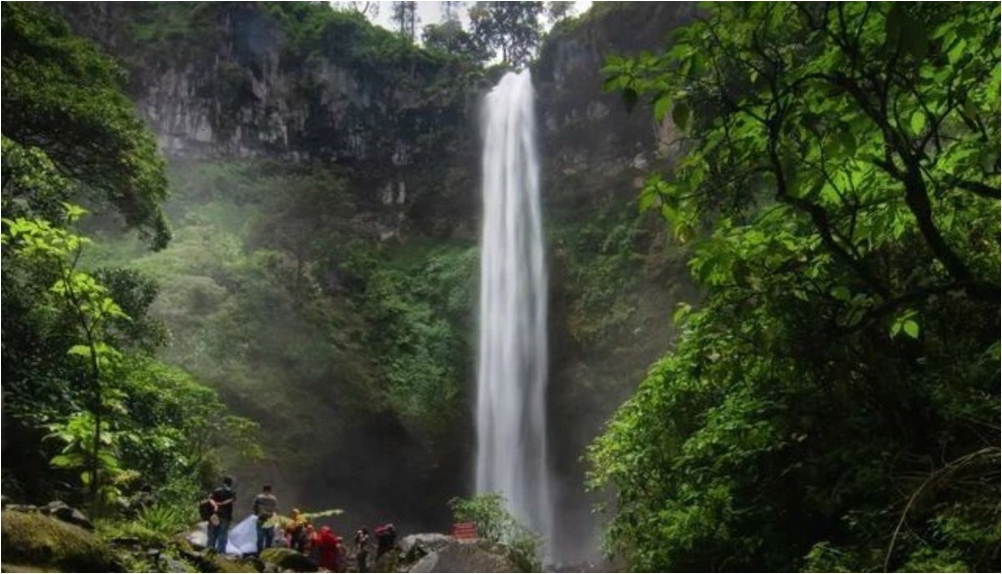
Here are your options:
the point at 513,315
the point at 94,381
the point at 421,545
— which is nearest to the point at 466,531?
the point at 421,545

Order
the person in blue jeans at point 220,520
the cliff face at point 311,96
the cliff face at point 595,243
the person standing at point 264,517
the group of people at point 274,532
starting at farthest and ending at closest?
the cliff face at point 311,96
the cliff face at point 595,243
the person standing at point 264,517
the group of people at point 274,532
the person in blue jeans at point 220,520

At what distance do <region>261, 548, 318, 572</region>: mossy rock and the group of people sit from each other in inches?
3.6

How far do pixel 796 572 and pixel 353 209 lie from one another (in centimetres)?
2020

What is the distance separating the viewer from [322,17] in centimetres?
2409

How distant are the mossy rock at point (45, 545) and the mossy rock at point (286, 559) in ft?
11.2

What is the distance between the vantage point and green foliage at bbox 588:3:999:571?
6.37ft

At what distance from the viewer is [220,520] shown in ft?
21.6

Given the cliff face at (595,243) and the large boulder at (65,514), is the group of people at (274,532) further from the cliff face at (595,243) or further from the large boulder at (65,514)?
the cliff face at (595,243)

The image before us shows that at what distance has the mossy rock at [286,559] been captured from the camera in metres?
7.00

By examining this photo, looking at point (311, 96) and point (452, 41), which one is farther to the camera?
point (452, 41)

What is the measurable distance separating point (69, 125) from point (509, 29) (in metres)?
15.9

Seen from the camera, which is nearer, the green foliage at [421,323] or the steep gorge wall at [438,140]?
the steep gorge wall at [438,140]

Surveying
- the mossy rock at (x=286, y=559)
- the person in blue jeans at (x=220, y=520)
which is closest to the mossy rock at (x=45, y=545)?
the person in blue jeans at (x=220, y=520)

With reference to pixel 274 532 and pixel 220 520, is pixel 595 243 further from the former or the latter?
pixel 220 520
